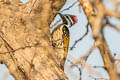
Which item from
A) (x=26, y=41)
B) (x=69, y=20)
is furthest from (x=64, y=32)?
(x=26, y=41)

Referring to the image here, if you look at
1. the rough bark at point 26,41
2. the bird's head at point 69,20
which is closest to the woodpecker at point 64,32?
the bird's head at point 69,20

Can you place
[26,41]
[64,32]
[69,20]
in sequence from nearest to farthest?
[26,41] → [69,20] → [64,32]

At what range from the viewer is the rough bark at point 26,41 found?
12.8ft

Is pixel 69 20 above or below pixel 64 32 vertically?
above

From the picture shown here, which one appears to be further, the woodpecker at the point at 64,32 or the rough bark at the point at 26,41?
the woodpecker at the point at 64,32

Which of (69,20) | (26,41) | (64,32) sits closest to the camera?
(26,41)

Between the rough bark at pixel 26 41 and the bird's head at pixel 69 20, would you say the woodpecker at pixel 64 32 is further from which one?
the rough bark at pixel 26 41

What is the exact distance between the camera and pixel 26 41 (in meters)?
4.11

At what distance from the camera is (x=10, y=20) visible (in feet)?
13.9

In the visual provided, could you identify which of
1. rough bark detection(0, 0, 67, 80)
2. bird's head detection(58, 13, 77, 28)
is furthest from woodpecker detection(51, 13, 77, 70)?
rough bark detection(0, 0, 67, 80)

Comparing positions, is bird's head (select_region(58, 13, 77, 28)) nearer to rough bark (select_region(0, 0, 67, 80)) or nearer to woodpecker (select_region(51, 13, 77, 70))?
woodpecker (select_region(51, 13, 77, 70))

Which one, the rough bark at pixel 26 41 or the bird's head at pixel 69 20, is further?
the bird's head at pixel 69 20

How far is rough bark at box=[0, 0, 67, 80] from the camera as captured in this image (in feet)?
12.8

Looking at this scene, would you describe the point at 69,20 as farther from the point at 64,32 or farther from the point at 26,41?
the point at 26,41
